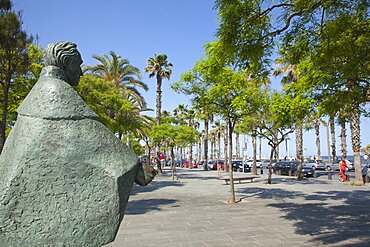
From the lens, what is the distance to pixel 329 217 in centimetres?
805

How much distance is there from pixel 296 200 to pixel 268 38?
24.8 feet

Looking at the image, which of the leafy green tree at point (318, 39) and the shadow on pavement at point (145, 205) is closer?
the leafy green tree at point (318, 39)

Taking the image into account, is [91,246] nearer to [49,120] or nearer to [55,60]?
[49,120]

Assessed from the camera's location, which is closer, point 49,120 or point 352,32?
point 49,120

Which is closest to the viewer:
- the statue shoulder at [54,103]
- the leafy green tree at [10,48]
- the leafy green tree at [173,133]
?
the statue shoulder at [54,103]

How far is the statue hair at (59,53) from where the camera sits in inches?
79.0

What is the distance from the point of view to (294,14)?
5.49 metres

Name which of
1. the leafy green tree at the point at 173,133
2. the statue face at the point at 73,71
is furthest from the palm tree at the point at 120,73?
the statue face at the point at 73,71

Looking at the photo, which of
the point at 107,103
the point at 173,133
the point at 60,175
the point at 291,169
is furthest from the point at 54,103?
the point at 291,169

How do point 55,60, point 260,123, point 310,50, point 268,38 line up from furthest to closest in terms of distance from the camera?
point 260,123, point 310,50, point 268,38, point 55,60

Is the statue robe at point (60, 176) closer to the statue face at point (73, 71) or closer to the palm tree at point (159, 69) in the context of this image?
the statue face at point (73, 71)

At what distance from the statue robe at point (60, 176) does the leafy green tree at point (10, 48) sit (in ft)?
31.0

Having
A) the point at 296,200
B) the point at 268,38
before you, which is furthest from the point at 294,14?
the point at 296,200

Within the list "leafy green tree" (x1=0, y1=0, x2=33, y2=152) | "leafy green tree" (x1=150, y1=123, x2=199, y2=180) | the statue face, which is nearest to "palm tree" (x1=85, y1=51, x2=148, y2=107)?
"leafy green tree" (x1=150, y1=123, x2=199, y2=180)
